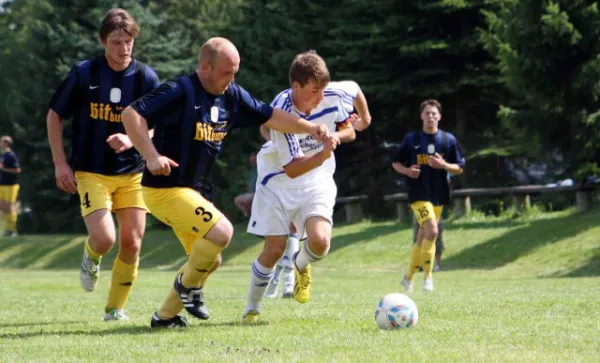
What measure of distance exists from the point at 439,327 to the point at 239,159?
32.3 m

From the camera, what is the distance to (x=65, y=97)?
9.03 m

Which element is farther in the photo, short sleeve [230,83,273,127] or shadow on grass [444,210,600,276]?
shadow on grass [444,210,600,276]

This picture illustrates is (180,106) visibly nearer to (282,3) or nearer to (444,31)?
(444,31)

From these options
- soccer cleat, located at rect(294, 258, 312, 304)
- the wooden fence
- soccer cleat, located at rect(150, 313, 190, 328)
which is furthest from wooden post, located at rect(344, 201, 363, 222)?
soccer cleat, located at rect(150, 313, 190, 328)

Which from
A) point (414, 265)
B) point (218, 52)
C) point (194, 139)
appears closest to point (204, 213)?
point (194, 139)

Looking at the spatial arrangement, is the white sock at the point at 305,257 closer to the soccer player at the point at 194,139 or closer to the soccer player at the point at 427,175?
the soccer player at the point at 194,139

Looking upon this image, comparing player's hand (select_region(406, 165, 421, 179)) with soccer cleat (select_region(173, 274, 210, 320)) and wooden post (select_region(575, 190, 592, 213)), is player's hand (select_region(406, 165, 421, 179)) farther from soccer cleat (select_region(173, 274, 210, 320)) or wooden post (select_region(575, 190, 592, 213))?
wooden post (select_region(575, 190, 592, 213))

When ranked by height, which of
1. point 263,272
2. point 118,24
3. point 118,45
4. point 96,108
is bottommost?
point 263,272

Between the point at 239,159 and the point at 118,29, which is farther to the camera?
the point at 239,159

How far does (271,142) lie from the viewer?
30.1ft

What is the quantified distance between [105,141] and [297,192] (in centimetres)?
154

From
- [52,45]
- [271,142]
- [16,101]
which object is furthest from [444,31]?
[271,142]

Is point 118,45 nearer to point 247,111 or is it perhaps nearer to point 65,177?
point 65,177

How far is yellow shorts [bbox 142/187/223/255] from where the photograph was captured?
8.06 metres
